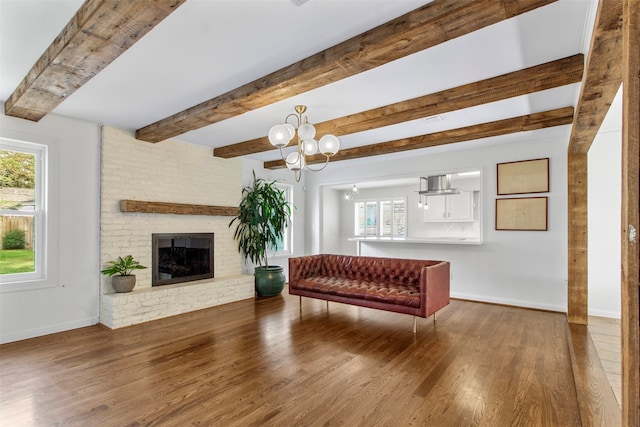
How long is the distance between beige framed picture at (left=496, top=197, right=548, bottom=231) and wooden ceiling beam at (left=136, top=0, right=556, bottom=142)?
385 centimetres

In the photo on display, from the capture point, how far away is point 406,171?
614cm

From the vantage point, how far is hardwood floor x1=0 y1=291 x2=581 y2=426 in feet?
7.25

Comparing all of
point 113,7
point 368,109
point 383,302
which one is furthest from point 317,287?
point 113,7

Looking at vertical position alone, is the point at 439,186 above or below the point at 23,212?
above

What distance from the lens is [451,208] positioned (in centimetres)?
815

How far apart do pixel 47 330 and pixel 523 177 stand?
6511 millimetres

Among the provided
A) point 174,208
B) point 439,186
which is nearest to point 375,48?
point 174,208

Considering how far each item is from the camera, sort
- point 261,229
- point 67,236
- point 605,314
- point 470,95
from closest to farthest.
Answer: point 470,95, point 67,236, point 605,314, point 261,229

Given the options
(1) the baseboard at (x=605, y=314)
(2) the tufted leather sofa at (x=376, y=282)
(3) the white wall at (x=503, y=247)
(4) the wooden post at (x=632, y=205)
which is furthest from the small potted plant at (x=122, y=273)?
(1) the baseboard at (x=605, y=314)

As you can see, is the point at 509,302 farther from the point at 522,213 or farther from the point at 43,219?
the point at 43,219

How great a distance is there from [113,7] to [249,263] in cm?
497

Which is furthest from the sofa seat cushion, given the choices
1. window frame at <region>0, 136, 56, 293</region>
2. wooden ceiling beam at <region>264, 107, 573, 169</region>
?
window frame at <region>0, 136, 56, 293</region>

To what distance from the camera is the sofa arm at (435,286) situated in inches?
149

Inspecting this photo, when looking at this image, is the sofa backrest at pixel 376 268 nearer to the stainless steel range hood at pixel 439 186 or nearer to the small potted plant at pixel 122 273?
the stainless steel range hood at pixel 439 186
